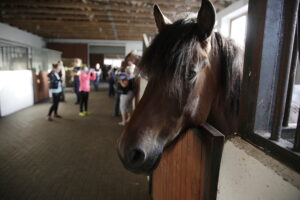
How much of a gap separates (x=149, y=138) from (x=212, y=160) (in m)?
0.29

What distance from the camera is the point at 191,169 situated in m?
1.13

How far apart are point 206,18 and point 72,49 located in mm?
15431

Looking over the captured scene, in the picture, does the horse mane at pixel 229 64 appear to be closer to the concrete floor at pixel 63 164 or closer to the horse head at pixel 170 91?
the horse head at pixel 170 91

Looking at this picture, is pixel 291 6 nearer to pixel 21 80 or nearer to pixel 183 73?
pixel 183 73

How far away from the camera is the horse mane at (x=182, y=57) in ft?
3.22

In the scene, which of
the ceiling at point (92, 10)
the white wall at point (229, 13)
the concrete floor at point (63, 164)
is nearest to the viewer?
the concrete floor at point (63, 164)

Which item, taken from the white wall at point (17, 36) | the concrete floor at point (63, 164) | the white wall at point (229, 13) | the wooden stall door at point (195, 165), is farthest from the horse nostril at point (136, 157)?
the white wall at point (17, 36)

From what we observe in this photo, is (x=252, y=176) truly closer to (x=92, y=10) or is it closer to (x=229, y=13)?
(x=229, y=13)

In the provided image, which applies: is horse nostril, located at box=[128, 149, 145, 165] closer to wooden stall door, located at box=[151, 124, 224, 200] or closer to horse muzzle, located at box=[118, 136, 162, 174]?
horse muzzle, located at box=[118, 136, 162, 174]

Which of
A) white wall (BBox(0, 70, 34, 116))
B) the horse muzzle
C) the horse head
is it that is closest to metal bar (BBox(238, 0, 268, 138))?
the horse head

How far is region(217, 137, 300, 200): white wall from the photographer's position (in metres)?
0.53

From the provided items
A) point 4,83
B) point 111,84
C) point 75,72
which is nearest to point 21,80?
point 4,83

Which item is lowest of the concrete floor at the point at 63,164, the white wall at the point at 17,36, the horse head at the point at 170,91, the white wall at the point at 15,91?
the concrete floor at the point at 63,164

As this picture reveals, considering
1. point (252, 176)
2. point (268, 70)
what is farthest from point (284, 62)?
point (252, 176)
